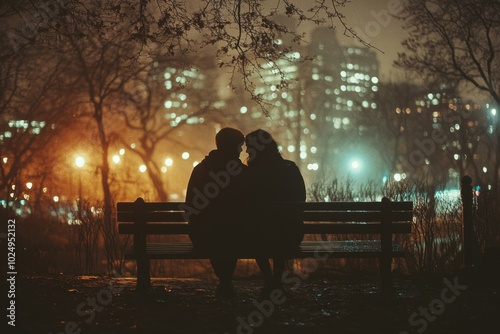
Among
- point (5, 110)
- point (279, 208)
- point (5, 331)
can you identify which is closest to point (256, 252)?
point (279, 208)

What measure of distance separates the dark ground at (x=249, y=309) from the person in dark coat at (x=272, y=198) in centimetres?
61

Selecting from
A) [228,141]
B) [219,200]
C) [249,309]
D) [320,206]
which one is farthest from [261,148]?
[249,309]

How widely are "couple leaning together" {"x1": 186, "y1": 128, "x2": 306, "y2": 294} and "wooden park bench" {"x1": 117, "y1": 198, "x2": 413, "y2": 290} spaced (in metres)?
0.13

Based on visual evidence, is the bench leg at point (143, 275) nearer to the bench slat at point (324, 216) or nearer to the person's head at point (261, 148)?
the bench slat at point (324, 216)

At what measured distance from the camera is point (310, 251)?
266 inches

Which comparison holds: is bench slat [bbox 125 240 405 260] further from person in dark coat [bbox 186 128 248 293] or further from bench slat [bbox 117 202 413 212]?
bench slat [bbox 117 202 413 212]

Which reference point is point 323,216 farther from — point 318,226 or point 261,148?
point 261,148

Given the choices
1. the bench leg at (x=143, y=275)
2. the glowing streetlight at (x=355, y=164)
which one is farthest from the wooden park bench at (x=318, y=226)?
the glowing streetlight at (x=355, y=164)

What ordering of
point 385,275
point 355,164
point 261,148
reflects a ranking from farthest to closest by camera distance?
point 355,164 < point 385,275 < point 261,148

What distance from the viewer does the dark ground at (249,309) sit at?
5.58m

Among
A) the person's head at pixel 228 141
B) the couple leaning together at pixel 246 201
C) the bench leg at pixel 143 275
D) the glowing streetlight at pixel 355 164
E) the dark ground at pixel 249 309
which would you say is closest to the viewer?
the dark ground at pixel 249 309

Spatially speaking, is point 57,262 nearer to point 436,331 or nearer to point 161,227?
point 161,227

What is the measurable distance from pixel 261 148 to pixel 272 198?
0.60 m

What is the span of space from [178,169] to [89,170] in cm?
3928
